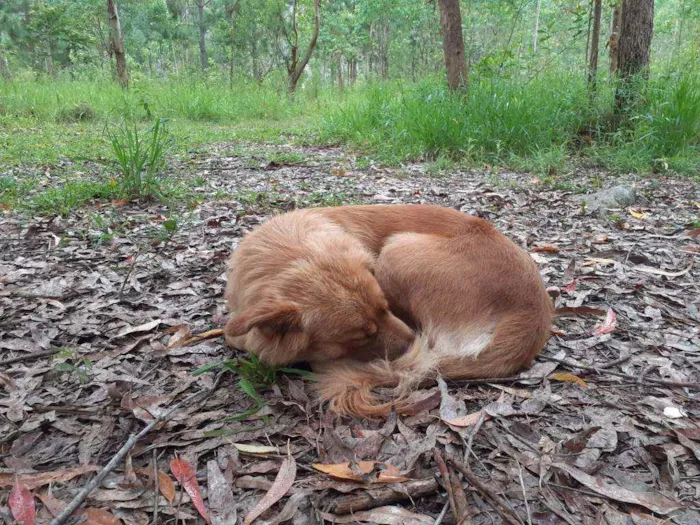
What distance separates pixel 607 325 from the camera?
278 cm

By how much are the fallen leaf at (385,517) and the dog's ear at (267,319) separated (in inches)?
31.8

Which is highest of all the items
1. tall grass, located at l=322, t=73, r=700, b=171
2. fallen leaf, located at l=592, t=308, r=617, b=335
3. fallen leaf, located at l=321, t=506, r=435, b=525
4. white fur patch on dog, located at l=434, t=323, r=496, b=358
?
tall grass, located at l=322, t=73, r=700, b=171

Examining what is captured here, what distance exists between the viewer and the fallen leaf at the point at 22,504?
1.56 m

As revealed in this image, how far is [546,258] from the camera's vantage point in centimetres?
382

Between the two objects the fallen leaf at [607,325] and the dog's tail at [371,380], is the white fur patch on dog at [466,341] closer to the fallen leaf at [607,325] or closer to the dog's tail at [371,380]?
the dog's tail at [371,380]

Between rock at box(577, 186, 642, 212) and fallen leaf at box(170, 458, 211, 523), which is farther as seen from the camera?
rock at box(577, 186, 642, 212)

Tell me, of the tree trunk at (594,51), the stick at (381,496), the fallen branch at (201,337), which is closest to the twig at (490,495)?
the stick at (381,496)

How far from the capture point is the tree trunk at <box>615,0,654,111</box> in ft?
21.2

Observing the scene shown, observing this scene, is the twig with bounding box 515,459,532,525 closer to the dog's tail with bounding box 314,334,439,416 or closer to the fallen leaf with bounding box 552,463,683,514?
the fallen leaf with bounding box 552,463,683,514

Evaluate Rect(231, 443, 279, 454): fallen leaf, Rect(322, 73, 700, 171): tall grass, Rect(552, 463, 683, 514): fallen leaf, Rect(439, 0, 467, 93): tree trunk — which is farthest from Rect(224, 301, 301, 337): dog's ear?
Rect(439, 0, 467, 93): tree trunk

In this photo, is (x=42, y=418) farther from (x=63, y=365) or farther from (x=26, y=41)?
(x=26, y=41)

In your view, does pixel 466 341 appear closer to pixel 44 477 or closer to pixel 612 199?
pixel 44 477

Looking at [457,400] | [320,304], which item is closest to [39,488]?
[320,304]

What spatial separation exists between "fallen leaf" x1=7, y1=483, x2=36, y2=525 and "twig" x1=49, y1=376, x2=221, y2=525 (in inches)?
3.8
